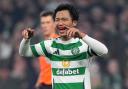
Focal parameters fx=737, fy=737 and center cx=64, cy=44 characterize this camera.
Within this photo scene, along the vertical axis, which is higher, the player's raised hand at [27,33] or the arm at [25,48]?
the player's raised hand at [27,33]

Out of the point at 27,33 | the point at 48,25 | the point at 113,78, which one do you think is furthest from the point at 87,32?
the point at 27,33

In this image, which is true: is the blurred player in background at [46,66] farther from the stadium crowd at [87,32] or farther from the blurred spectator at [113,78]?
the blurred spectator at [113,78]

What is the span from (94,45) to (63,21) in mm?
443

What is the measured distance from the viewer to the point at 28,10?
15547 mm

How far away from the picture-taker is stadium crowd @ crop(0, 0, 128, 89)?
1344cm

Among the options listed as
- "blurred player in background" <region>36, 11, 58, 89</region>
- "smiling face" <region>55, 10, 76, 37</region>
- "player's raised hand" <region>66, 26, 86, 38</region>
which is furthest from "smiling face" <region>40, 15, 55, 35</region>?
"player's raised hand" <region>66, 26, 86, 38</region>

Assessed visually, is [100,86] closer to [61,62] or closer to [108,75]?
[108,75]

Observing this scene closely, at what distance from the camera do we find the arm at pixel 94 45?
279 inches

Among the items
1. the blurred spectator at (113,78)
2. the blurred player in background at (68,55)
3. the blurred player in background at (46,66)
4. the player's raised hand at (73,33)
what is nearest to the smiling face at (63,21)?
the blurred player in background at (68,55)

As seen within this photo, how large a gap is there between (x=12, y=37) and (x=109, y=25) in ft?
6.45

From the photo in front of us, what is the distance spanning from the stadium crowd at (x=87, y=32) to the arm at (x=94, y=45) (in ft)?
16.8

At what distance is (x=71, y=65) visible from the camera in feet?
24.3

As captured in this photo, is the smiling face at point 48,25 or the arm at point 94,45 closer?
the arm at point 94,45

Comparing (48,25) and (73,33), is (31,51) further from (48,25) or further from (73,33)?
(48,25)
